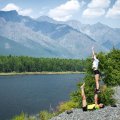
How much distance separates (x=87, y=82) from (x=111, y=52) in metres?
45.9

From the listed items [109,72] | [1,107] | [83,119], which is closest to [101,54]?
[109,72]

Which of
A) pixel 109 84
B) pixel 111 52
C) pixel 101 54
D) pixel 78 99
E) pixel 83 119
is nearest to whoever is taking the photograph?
pixel 83 119

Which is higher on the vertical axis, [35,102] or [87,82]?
[87,82]

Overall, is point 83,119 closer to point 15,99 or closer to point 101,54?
point 101,54

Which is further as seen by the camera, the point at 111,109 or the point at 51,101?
the point at 51,101

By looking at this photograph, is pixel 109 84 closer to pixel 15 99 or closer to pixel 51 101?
pixel 51 101

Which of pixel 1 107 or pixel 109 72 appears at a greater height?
pixel 109 72

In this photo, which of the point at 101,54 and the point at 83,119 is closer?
the point at 83,119

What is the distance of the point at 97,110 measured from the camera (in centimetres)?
3538

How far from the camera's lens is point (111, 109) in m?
35.7

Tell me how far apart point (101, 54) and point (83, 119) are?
3593 cm

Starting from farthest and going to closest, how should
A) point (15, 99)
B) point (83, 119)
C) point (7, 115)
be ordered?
point (15, 99)
point (7, 115)
point (83, 119)

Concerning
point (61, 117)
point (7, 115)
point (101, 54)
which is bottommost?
point (7, 115)

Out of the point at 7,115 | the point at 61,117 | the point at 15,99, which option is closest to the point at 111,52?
the point at 7,115
